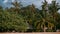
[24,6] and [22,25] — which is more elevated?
[24,6]

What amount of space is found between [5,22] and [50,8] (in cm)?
126

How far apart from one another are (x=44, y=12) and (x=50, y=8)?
0.20 m

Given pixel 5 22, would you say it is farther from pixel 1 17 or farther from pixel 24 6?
pixel 24 6

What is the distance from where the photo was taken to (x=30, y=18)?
5.00 metres

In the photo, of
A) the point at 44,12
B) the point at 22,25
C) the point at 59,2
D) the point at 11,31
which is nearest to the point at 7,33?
the point at 11,31

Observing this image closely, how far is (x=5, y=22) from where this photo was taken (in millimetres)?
4938

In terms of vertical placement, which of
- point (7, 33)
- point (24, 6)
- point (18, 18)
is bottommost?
point (7, 33)

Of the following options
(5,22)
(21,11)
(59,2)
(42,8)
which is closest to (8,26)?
(5,22)

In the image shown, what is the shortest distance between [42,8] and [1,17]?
112 cm

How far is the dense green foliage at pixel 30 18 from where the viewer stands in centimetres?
495

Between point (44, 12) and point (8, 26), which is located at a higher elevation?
point (44, 12)

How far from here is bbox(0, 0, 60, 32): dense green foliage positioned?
495 centimetres

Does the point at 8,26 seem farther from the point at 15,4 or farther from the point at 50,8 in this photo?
the point at 50,8

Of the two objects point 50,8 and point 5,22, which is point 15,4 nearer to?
point 5,22
